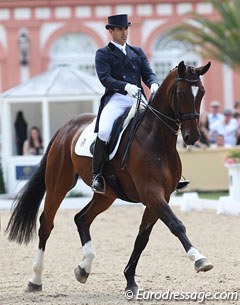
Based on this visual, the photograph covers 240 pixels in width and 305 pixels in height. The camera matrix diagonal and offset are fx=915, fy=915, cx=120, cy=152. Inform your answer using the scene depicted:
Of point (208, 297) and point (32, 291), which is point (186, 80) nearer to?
point (208, 297)

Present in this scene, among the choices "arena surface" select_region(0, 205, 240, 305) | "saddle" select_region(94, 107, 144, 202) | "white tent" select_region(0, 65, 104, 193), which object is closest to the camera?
"arena surface" select_region(0, 205, 240, 305)

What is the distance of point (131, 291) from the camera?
7.94 m

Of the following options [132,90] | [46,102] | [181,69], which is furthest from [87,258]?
[46,102]

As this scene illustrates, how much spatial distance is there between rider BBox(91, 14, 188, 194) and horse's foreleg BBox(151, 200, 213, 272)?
40.7 inches

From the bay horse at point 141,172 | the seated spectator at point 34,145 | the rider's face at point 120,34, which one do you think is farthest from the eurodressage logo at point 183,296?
the seated spectator at point 34,145

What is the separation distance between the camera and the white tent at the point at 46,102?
1966 centimetres

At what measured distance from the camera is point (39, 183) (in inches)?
376

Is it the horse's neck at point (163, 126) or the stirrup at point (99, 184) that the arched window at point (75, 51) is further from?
the horse's neck at point (163, 126)

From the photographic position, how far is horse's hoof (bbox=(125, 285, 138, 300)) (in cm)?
781

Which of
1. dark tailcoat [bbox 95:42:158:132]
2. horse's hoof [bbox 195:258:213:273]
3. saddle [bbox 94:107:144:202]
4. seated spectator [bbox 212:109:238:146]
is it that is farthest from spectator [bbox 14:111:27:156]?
horse's hoof [bbox 195:258:213:273]

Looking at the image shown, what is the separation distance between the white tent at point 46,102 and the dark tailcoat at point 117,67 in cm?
1070

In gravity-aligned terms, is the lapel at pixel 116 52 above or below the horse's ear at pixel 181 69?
above

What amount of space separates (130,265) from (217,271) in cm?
133

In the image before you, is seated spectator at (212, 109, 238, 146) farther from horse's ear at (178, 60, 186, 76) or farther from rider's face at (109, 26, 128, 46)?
horse's ear at (178, 60, 186, 76)
